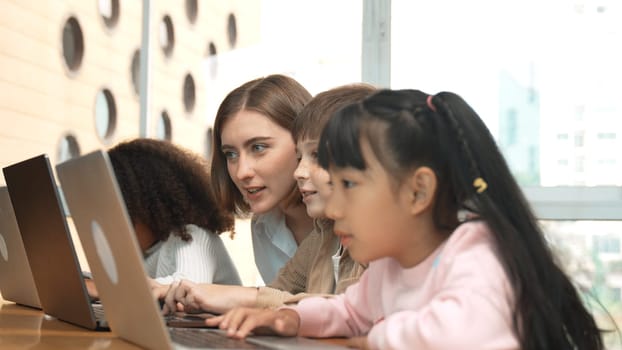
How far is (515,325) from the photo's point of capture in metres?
0.90

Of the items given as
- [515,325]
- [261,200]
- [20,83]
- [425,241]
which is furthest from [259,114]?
[20,83]

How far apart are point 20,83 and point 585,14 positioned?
236cm

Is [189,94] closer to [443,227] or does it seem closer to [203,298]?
[203,298]

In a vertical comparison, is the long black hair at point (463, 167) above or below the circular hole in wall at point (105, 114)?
below

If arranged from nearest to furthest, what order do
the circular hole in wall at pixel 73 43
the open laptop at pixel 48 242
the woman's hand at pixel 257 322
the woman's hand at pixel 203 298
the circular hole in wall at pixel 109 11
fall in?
the woman's hand at pixel 257 322
the open laptop at pixel 48 242
the woman's hand at pixel 203 298
the circular hole in wall at pixel 73 43
the circular hole in wall at pixel 109 11

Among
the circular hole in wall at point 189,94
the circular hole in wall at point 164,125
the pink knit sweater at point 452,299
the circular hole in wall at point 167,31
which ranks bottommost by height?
the pink knit sweater at point 452,299

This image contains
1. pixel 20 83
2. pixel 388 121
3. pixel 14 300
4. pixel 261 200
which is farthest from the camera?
pixel 20 83

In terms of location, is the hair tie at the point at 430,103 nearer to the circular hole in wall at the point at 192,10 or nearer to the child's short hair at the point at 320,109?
the child's short hair at the point at 320,109

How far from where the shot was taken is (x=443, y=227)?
1025mm

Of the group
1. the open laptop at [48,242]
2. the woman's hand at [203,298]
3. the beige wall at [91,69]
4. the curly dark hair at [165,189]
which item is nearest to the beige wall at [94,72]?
the beige wall at [91,69]

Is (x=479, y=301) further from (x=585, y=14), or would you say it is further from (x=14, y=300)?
(x=585, y=14)

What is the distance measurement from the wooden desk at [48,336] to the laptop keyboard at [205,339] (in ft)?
0.21

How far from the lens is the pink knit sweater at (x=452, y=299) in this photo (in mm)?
875

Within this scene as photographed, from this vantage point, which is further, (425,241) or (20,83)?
(20,83)
